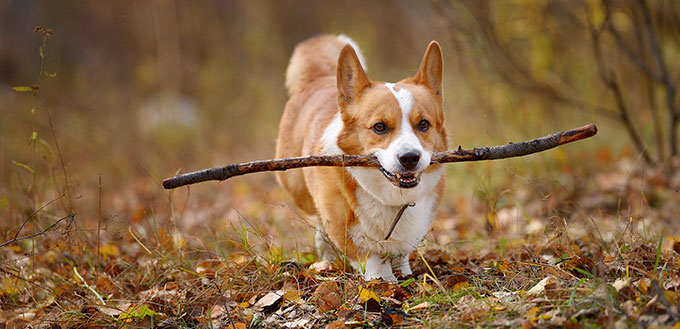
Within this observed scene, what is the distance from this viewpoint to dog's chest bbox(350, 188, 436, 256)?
9.60 ft

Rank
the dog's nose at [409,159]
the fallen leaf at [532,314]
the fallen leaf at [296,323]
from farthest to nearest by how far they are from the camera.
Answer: the dog's nose at [409,159] → the fallen leaf at [296,323] → the fallen leaf at [532,314]

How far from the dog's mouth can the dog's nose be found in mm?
41

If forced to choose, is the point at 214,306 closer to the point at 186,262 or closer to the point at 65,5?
the point at 186,262

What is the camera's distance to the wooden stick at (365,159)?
242 cm

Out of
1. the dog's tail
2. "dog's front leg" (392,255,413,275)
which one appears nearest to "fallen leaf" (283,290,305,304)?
"dog's front leg" (392,255,413,275)

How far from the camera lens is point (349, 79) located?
3.04m

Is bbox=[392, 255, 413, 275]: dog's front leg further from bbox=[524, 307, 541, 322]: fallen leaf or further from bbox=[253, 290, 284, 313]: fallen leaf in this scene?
bbox=[524, 307, 541, 322]: fallen leaf

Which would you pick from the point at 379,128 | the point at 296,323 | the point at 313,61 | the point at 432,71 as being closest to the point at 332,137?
the point at 379,128

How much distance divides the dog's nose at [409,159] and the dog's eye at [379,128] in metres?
0.30

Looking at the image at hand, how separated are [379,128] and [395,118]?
10 centimetres

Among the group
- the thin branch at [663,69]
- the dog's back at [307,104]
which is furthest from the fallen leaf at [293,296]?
the thin branch at [663,69]

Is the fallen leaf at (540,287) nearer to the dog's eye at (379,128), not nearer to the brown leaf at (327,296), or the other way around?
the brown leaf at (327,296)

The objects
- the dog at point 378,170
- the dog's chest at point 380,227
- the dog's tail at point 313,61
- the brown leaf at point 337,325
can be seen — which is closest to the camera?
the brown leaf at point 337,325

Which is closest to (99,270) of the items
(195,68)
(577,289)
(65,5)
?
(577,289)
